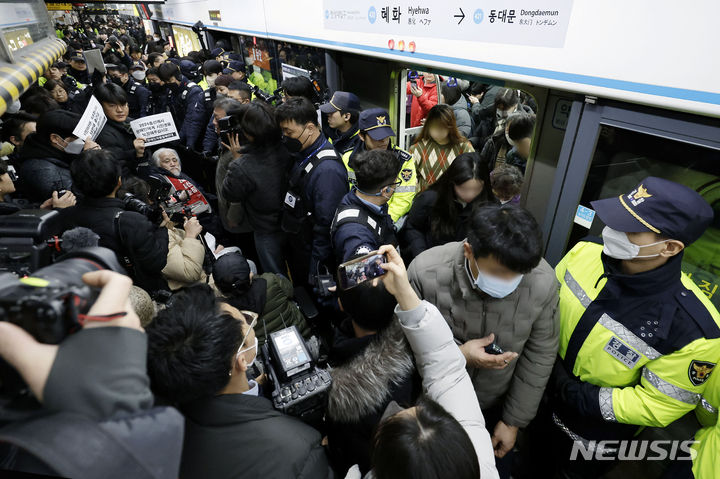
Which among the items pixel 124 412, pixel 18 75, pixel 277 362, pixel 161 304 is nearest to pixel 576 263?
pixel 277 362

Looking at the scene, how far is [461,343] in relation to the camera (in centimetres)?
157

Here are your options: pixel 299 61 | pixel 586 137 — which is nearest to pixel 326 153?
pixel 586 137

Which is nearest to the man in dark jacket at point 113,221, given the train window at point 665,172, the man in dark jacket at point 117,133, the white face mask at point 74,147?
the white face mask at point 74,147

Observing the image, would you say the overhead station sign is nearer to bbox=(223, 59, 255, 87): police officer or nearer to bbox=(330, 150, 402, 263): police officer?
bbox=(330, 150, 402, 263): police officer

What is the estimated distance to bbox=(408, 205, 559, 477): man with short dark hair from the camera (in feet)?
4.17

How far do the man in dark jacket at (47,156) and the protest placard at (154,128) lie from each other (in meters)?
0.79

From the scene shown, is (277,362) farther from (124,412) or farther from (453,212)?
(453,212)

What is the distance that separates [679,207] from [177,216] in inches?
117

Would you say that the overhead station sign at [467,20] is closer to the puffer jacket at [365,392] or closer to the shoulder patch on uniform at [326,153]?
the shoulder patch on uniform at [326,153]

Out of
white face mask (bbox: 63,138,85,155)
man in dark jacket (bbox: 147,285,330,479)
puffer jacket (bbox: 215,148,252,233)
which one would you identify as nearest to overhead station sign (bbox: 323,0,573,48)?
puffer jacket (bbox: 215,148,252,233)

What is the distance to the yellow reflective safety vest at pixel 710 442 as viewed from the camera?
129 cm

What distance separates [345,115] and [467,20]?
60.8 inches

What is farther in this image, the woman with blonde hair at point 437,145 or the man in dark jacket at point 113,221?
the woman with blonde hair at point 437,145

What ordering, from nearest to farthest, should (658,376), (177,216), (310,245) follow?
(658,376) → (177,216) → (310,245)
